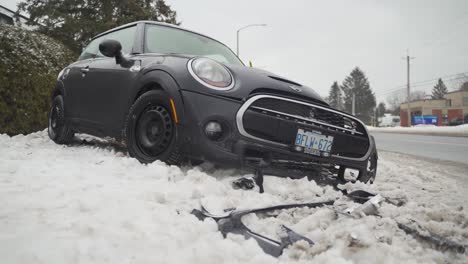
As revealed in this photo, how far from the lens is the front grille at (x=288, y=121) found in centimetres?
225

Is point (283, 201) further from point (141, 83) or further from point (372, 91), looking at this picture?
point (372, 91)

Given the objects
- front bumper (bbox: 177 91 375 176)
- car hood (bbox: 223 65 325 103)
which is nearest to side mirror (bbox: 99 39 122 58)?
front bumper (bbox: 177 91 375 176)

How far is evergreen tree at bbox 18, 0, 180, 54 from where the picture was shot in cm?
1501

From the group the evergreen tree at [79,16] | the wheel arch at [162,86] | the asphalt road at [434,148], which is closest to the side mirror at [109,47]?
the wheel arch at [162,86]

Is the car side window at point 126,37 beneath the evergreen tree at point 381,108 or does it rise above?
beneath

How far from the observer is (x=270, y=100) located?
235 cm

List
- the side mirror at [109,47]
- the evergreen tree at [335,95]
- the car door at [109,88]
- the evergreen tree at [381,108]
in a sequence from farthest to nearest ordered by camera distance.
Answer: the evergreen tree at [381,108] < the evergreen tree at [335,95] < the car door at [109,88] < the side mirror at [109,47]

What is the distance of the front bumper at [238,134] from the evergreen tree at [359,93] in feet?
231

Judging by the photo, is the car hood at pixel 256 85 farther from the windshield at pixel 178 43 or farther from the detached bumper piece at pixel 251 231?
the detached bumper piece at pixel 251 231

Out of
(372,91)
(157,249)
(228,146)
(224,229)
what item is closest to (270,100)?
(228,146)

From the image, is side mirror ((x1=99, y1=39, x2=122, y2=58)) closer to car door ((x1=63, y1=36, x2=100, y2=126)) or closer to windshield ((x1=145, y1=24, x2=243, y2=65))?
windshield ((x1=145, y1=24, x2=243, y2=65))

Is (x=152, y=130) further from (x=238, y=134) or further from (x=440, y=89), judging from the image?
(x=440, y=89)

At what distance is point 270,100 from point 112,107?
1705 millimetres

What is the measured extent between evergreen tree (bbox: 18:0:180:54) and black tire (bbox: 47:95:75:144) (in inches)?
476
